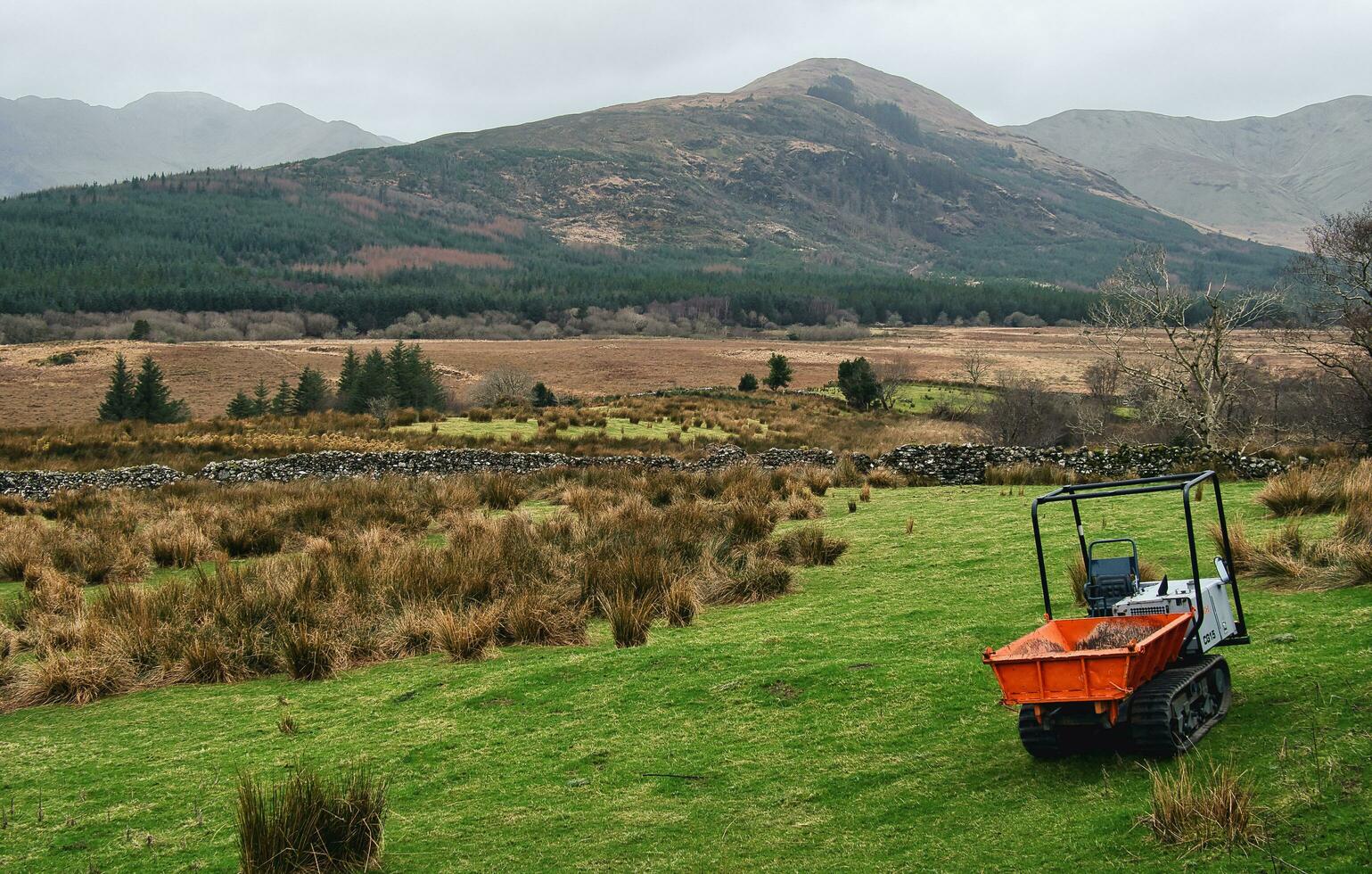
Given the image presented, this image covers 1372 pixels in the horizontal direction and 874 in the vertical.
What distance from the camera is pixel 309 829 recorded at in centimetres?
462

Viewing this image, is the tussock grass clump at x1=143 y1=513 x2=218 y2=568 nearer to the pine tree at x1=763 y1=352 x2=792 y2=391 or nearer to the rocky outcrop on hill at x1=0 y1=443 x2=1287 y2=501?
the rocky outcrop on hill at x1=0 y1=443 x2=1287 y2=501

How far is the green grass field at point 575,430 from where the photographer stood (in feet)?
114

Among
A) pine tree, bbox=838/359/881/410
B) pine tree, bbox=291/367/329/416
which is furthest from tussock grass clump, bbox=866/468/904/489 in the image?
pine tree, bbox=291/367/329/416

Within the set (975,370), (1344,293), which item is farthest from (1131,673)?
(975,370)

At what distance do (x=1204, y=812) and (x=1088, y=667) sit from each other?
939 mm

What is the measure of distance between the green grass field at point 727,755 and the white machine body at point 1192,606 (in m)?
0.31

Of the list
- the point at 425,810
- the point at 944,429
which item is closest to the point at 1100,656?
the point at 425,810

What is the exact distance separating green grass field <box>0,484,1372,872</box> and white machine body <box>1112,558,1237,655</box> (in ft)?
1.01

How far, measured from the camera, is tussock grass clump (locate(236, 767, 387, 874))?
4523 millimetres

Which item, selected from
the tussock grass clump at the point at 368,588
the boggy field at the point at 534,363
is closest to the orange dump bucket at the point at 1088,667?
the tussock grass clump at the point at 368,588

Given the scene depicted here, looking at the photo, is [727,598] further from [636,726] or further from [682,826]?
[682,826]

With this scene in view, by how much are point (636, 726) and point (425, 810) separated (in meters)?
1.59

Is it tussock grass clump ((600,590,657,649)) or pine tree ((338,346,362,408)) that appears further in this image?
pine tree ((338,346,362,408))

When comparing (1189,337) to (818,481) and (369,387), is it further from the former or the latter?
(369,387)
